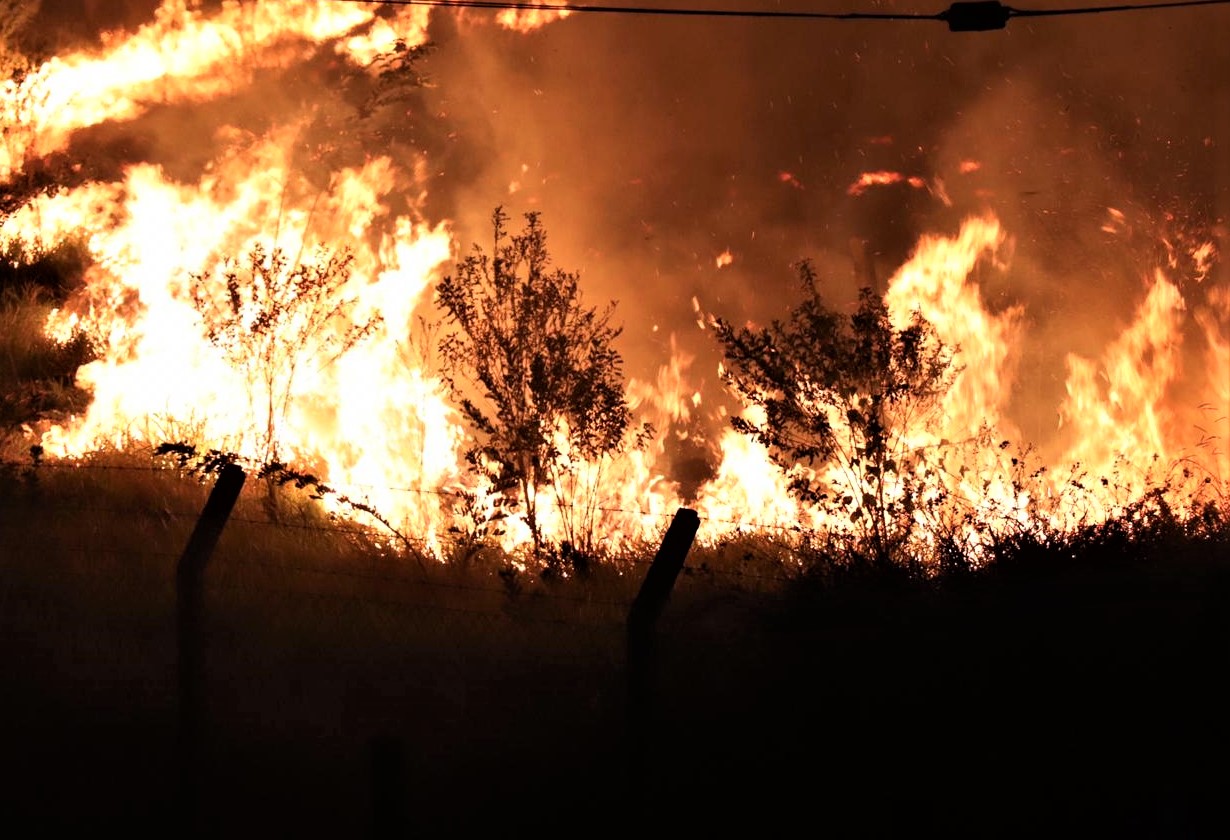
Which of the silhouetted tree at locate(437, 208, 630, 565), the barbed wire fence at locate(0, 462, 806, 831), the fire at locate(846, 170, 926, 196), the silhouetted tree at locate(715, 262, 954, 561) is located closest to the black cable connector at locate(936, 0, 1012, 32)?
the silhouetted tree at locate(715, 262, 954, 561)

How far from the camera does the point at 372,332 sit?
60.4 feet

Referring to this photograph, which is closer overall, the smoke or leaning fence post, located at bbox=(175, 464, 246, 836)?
leaning fence post, located at bbox=(175, 464, 246, 836)

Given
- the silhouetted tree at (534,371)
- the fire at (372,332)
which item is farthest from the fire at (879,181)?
the silhouetted tree at (534,371)

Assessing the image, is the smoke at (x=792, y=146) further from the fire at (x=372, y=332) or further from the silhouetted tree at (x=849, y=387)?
the silhouetted tree at (x=849, y=387)

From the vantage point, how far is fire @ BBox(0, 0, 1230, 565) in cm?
1791

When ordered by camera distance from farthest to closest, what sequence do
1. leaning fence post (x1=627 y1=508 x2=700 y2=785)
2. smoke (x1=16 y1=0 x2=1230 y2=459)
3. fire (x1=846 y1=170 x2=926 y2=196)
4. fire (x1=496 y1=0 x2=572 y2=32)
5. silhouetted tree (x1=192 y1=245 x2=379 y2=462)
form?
fire (x1=496 y1=0 x2=572 y2=32), fire (x1=846 y1=170 x2=926 y2=196), smoke (x1=16 y1=0 x2=1230 y2=459), silhouetted tree (x1=192 y1=245 x2=379 y2=462), leaning fence post (x1=627 y1=508 x2=700 y2=785)

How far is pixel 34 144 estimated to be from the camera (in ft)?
64.3

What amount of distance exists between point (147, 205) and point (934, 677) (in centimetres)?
1403

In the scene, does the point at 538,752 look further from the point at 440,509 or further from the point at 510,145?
the point at 510,145

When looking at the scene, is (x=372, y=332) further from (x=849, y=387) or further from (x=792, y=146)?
(x=792, y=146)

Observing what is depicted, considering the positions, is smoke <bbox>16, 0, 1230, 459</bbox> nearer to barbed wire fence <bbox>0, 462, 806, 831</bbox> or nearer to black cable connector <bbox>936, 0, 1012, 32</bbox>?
barbed wire fence <bbox>0, 462, 806, 831</bbox>

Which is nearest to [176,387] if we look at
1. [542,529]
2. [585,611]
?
[542,529]

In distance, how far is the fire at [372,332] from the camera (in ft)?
58.7

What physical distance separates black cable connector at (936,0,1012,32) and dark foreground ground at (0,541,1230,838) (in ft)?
14.0
